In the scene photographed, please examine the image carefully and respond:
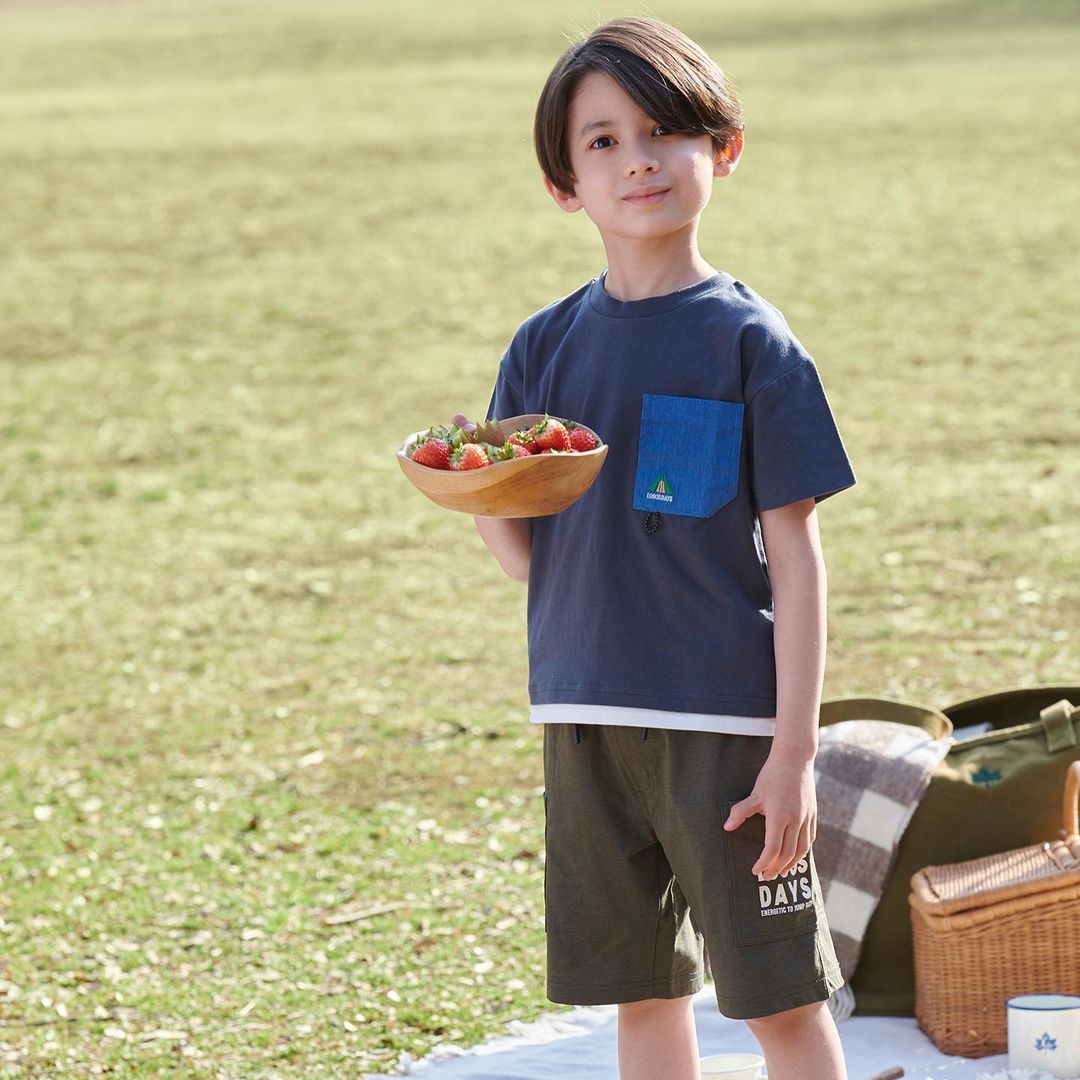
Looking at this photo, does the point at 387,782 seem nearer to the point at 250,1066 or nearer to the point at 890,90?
the point at 250,1066

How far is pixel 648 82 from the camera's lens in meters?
2.15

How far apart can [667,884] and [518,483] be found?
60cm

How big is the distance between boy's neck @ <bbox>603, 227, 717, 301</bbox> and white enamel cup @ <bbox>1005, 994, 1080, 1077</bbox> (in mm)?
1477

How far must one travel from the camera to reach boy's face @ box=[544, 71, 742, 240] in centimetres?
216

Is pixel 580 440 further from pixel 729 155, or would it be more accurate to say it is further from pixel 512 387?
pixel 729 155

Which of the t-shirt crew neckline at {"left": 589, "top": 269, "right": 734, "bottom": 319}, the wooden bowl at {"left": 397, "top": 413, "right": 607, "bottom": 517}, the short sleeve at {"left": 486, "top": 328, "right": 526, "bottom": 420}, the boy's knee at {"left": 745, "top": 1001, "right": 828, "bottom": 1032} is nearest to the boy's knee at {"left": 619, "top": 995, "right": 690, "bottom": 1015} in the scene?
the boy's knee at {"left": 745, "top": 1001, "right": 828, "bottom": 1032}

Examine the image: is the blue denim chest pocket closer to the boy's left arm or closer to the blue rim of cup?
the boy's left arm

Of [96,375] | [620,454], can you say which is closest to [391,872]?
[620,454]

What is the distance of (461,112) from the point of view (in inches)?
774

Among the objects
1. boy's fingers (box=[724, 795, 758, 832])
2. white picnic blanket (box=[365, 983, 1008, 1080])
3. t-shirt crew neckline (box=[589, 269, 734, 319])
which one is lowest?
white picnic blanket (box=[365, 983, 1008, 1080])

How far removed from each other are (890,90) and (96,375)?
12.2 metres

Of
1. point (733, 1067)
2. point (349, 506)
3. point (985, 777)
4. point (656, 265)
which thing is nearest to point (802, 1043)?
point (733, 1067)

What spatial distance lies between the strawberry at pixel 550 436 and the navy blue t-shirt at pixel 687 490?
0.12 meters

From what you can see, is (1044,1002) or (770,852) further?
(1044,1002)
